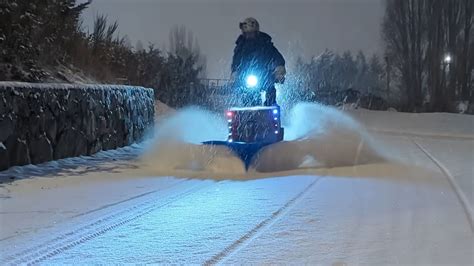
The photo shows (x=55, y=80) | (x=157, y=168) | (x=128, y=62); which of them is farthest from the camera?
(x=128, y=62)

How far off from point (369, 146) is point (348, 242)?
653 cm

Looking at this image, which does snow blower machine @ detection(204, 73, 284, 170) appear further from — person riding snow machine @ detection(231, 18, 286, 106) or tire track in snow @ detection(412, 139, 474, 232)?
tire track in snow @ detection(412, 139, 474, 232)

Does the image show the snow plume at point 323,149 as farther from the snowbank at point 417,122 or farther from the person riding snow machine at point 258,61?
the snowbank at point 417,122

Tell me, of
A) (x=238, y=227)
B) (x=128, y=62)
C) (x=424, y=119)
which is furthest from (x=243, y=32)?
(x=424, y=119)

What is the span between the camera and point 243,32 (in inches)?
440

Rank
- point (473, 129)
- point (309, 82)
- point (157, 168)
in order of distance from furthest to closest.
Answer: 1. point (309, 82)
2. point (473, 129)
3. point (157, 168)

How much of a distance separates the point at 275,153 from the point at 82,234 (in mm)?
4766

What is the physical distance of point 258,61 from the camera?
1116 cm

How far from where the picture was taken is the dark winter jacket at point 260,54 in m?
11.1

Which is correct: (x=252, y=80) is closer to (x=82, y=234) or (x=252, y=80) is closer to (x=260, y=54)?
(x=260, y=54)

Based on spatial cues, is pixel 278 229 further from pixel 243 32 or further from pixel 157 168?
pixel 243 32

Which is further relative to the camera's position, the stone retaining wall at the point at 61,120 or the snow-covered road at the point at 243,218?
the stone retaining wall at the point at 61,120

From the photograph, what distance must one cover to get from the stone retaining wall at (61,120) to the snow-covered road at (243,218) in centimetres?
47

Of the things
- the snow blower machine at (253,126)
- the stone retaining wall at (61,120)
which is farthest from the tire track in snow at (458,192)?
the stone retaining wall at (61,120)
